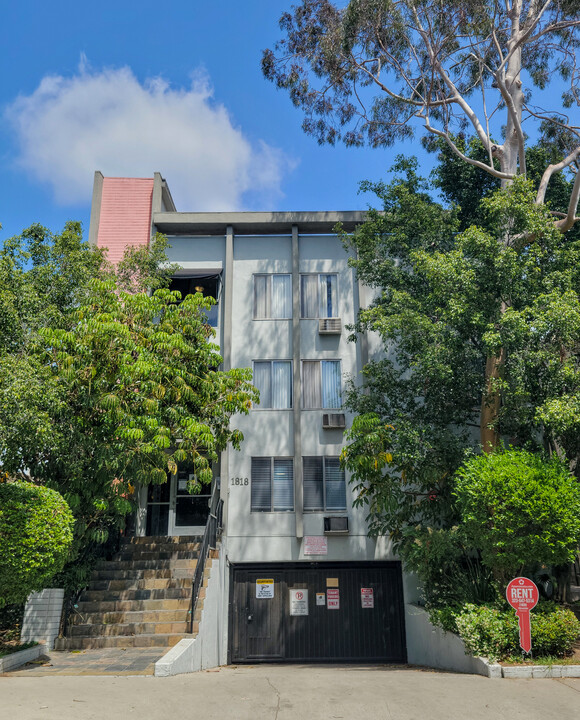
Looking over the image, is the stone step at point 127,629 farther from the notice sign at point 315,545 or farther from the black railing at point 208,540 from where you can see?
the notice sign at point 315,545

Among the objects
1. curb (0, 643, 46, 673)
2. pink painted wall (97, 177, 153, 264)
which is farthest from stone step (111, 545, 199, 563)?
pink painted wall (97, 177, 153, 264)

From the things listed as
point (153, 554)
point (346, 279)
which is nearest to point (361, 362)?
point (346, 279)

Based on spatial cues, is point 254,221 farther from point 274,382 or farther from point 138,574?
point 138,574

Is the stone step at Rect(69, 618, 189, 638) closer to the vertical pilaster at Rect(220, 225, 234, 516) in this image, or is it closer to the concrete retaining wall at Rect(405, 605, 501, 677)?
the vertical pilaster at Rect(220, 225, 234, 516)

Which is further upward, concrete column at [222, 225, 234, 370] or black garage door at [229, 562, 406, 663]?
concrete column at [222, 225, 234, 370]

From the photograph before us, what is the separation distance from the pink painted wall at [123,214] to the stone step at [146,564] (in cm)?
789

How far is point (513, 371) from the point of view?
10.2 metres

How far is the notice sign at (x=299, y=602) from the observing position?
14.5m

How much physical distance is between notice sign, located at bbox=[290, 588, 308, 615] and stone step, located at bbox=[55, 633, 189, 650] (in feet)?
16.0

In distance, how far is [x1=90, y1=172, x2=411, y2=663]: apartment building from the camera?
14289mm

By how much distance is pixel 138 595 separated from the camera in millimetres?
11445

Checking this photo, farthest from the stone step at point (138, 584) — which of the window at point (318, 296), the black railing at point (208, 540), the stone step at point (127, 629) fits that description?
the window at point (318, 296)

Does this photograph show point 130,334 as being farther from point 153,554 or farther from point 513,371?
point 513,371

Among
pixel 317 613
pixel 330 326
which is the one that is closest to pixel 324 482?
pixel 317 613
